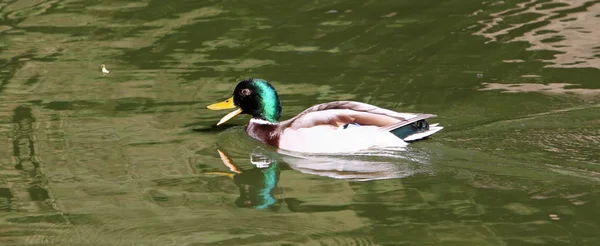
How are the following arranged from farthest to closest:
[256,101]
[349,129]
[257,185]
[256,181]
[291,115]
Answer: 1. [291,115]
2. [256,101]
3. [349,129]
4. [256,181]
5. [257,185]

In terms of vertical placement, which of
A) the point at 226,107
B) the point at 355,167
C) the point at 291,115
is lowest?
the point at 355,167

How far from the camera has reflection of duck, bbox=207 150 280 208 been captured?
8.44m

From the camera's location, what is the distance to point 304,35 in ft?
43.4

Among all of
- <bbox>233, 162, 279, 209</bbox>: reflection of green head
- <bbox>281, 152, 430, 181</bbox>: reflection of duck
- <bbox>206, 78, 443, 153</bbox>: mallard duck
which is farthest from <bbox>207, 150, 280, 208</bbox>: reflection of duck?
<bbox>206, 78, 443, 153</bbox>: mallard duck

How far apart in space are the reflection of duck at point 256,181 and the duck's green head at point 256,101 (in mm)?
624

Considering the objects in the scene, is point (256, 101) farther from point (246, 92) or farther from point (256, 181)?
point (256, 181)

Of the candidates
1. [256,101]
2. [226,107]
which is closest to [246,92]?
[256,101]

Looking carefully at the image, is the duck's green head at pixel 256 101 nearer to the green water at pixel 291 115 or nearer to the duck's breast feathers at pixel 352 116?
the green water at pixel 291 115

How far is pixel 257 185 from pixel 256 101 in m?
1.53

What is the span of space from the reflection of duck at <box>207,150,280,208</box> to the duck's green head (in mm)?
624

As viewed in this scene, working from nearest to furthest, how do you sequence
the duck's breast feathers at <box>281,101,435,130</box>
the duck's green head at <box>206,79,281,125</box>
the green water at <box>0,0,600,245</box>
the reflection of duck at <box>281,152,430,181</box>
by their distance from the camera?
the green water at <box>0,0,600,245</box>, the reflection of duck at <box>281,152,430,181</box>, the duck's breast feathers at <box>281,101,435,130</box>, the duck's green head at <box>206,79,281,125</box>

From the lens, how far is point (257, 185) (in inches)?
351

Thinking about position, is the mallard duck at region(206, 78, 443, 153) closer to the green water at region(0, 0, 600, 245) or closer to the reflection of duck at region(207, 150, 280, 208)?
the green water at region(0, 0, 600, 245)

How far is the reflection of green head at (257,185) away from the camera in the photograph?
8.41 metres
